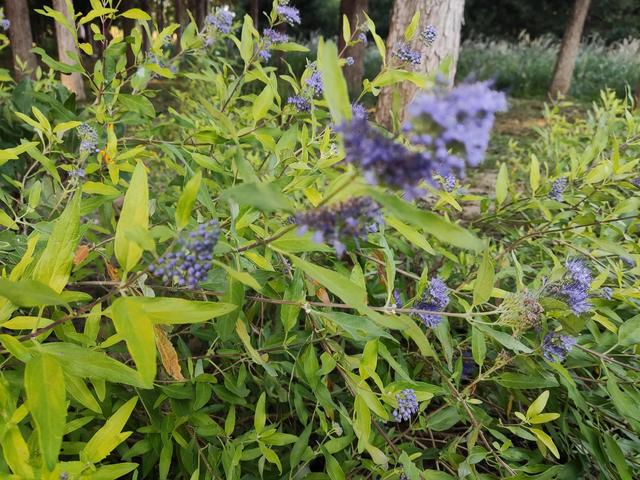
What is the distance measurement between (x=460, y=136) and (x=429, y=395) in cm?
83

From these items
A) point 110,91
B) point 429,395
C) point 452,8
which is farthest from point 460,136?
point 452,8

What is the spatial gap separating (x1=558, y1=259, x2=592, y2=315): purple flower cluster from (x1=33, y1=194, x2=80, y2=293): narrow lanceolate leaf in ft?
3.64

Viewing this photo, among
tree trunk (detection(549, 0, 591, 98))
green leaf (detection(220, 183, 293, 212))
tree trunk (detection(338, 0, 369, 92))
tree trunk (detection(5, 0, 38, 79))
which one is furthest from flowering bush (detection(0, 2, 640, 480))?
tree trunk (detection(549, 0, 591, 98))

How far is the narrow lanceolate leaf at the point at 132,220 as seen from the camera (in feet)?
2.82

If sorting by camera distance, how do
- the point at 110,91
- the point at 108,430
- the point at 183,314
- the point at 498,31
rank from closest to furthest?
the point at 183,314
the point at 108,430
the point at 110,91
the point at 498,31

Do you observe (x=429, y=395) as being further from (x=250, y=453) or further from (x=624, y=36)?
(x=624, y=36)

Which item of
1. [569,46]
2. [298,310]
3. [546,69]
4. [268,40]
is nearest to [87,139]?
[268,40]

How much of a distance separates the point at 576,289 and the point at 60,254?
115 cm

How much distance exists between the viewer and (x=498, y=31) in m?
24.1

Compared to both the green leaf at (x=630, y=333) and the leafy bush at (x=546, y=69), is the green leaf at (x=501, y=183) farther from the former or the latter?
the leafy bush at (x=546, y=69)

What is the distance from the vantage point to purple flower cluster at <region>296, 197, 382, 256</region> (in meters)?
0.68

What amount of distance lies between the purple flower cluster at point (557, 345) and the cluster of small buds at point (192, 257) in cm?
95

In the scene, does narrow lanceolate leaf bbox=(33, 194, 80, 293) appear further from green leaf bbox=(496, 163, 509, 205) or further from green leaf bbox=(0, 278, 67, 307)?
green leaf bbox=(496, 163, 509, 205)

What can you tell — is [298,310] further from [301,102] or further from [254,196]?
[301,102]
